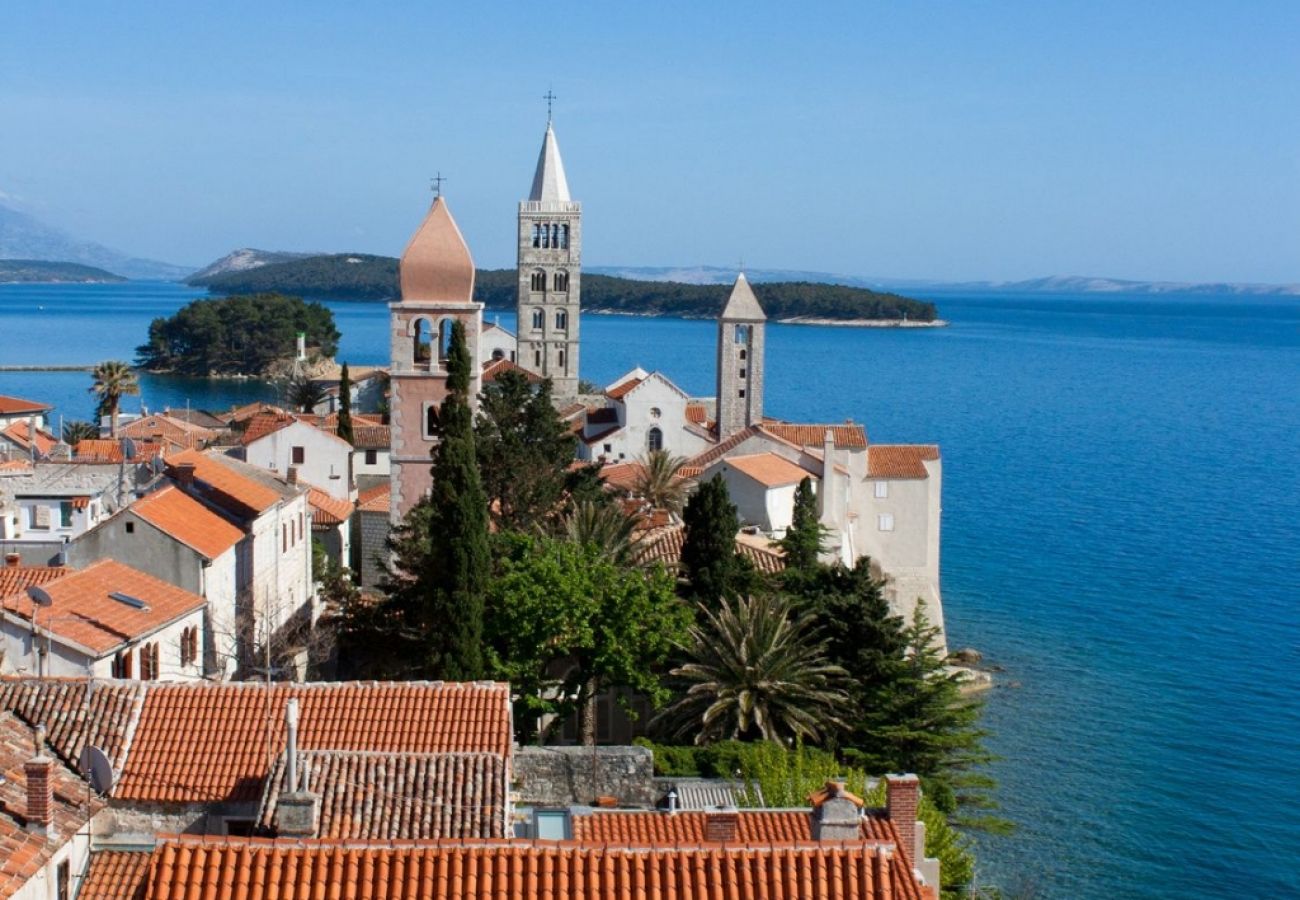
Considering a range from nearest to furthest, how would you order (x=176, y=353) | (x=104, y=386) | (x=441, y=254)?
(x=441, y=254) < (x=104, y=386) < (x=176, y=353)

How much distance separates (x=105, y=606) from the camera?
67.4ft

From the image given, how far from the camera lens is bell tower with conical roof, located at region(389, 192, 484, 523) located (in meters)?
33.6

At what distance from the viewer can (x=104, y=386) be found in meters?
57.6

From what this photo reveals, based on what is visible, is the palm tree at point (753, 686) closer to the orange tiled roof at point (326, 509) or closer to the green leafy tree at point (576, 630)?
the green leafy tree at point (576, 630)

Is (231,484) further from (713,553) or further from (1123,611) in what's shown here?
(1123,611)

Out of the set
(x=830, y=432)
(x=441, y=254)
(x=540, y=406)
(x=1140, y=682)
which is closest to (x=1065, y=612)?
(x=1140, y=682)

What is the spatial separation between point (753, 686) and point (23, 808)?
46.2 feet

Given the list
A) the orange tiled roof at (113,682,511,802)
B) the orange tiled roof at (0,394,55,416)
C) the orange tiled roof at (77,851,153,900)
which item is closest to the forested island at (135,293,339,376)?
the orange tiled roof at (0,394,55,416)

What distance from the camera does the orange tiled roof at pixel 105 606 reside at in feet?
63.0

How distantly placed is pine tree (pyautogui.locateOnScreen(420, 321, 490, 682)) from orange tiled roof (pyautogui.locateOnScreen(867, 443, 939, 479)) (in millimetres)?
19744

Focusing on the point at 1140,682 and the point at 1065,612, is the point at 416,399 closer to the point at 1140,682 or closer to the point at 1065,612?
the point at 1140,682

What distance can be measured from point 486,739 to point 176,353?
130588 millimetres

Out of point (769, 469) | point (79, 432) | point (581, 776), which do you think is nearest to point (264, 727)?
point (581, 776)

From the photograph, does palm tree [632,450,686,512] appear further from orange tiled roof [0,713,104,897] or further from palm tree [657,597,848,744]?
orange tiled roof [0,713,104,897]
